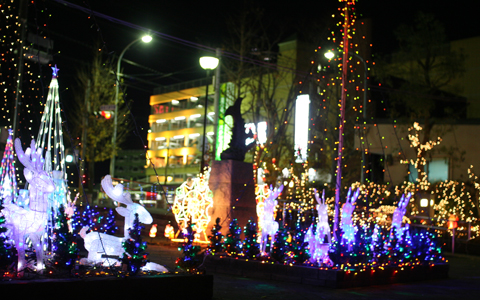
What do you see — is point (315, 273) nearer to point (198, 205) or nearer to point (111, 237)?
point (111, 237)

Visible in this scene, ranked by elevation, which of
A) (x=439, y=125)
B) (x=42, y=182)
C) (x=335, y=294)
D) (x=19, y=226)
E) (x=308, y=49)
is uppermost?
(x=308, y=49)

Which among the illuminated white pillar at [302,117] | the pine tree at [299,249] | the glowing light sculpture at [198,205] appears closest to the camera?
the pine tree at [299,249]

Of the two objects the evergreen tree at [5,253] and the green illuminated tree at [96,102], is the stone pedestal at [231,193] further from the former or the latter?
the green illuminated tree at [96,102]

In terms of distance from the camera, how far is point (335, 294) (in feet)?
31.4

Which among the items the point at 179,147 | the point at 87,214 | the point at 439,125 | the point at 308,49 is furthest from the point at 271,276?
the point at 179,147

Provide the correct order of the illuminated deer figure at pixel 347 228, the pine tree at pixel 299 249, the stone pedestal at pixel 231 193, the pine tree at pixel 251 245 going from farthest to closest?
the stone pedestal at pixel 231 193 → the pine tree at pixel 251 245 → the illuminated deer figure at pixel 347 228 → the pine tree at pixel 299 249

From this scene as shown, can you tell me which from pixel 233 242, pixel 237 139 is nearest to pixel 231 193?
pixel 237 139

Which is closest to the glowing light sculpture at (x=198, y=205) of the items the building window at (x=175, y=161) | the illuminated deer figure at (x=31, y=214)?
the illuminated deer figure at (x=31, y=214)

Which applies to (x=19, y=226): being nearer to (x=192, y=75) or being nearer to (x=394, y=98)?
(x=394, y=98)

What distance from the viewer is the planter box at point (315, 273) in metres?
10.3

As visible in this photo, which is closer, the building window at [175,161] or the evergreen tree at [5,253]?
the evergreen tree at [5,253]

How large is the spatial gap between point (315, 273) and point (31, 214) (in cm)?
540

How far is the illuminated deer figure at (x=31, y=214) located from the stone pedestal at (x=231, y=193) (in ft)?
24.7

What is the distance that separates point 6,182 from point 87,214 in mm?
2501
